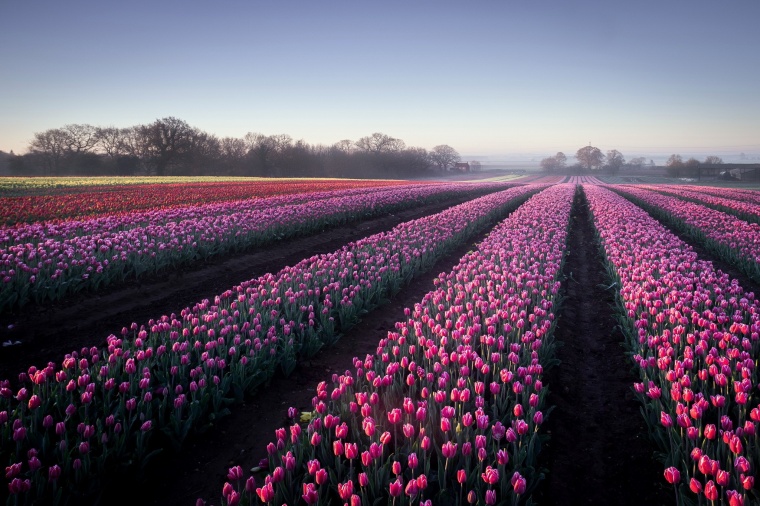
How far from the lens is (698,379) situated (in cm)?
411

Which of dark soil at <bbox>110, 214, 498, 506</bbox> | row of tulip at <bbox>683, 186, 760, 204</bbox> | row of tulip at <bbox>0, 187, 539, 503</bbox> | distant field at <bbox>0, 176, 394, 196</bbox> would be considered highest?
distant field at <bbox>0, 176, 394, 196</bbox>

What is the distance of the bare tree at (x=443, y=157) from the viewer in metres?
133

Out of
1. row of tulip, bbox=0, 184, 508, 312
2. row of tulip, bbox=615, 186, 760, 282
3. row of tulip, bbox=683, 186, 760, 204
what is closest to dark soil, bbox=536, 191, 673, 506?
row of tulip, bbox=615, 186, 760, 282

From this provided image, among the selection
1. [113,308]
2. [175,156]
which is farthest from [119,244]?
[175,156]

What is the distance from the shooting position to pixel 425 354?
14.5ft

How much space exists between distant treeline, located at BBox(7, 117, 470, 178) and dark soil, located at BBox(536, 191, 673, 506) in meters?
79.4

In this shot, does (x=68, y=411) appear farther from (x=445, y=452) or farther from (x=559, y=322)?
(x=559, y=322)

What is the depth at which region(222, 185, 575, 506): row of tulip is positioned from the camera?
2693 millimetres

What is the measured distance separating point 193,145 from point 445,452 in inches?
3299

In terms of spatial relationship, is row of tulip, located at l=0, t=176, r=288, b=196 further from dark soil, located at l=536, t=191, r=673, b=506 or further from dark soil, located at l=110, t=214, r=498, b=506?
dark soil, located at l=536, t=191, r=673, b=506

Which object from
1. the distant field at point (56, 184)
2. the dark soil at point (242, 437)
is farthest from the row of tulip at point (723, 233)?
the distant field at point (56, 184)

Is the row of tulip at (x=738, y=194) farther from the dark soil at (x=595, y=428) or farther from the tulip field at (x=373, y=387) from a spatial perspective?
the dark soil at (x=595, y=428)

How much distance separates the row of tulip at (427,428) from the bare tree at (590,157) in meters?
171

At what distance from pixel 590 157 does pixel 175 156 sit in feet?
470
